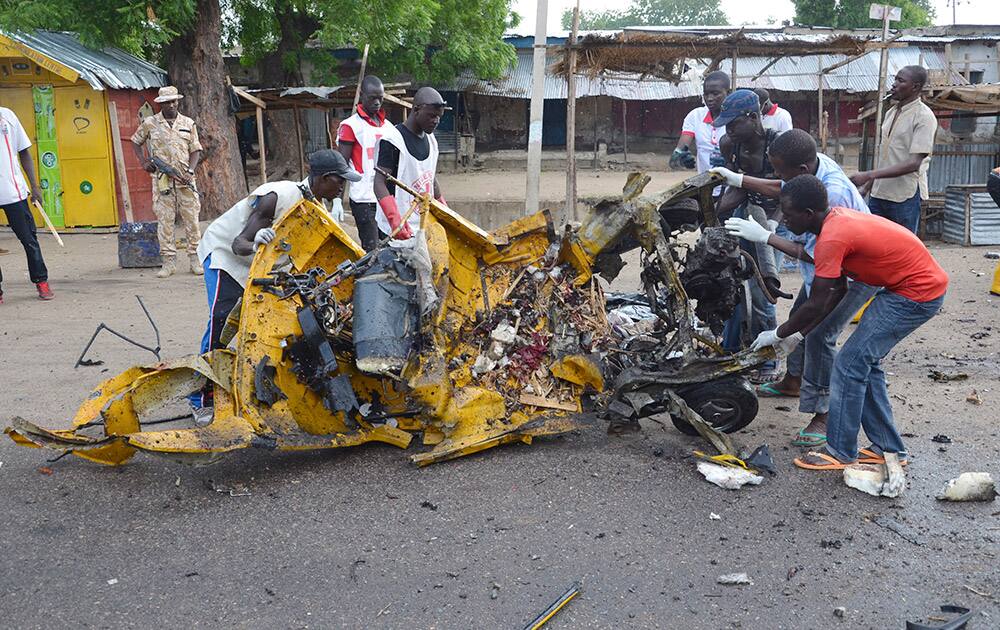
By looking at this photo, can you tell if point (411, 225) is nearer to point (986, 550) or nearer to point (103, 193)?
point (986, 550)

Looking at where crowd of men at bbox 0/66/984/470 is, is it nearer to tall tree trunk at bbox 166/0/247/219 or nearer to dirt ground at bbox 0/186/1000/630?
dirt ground at bbox 0/186/1000/630

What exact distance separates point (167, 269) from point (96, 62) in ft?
19.8

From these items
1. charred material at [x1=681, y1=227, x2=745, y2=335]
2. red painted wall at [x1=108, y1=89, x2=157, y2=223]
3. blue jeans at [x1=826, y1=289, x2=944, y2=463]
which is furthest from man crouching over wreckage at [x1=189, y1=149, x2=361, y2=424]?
red painted wall at [x1=108, y1=89, x2=157, y2=223]

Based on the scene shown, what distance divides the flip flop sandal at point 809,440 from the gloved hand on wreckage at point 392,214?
2900 mm

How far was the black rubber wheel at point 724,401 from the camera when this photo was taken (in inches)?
179

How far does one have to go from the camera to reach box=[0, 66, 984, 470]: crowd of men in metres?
4.01

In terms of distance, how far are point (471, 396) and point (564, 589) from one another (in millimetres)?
1308

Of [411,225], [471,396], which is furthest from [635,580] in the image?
[411,225]

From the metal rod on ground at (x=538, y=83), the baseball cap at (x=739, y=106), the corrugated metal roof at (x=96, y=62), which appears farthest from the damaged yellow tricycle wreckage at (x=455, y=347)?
the corrugated metal roof at (x=96, y=62)

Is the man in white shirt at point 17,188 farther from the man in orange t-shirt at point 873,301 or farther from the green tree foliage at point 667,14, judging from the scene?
the green tree foliage at point 667,14

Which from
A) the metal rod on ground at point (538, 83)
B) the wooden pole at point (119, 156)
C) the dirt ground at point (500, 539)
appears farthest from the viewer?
the wooden pole at point (119, 156)

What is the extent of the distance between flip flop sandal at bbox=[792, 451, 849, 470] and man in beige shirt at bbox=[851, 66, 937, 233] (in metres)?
2.95

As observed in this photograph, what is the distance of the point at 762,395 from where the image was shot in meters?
5.63

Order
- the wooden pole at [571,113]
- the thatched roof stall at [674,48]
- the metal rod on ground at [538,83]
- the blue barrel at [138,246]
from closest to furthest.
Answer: the blue barrel at [138,246], the metal rod on ground at [538,83], the wooden pole at [571,113], the thatched roof stall at [674,48]
